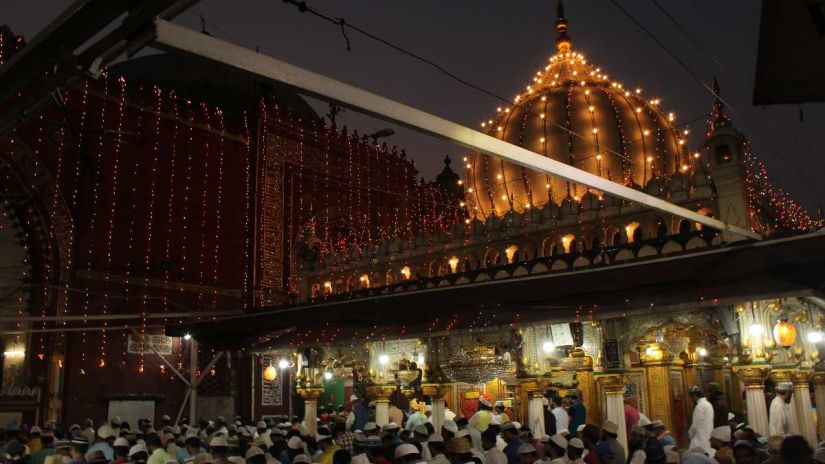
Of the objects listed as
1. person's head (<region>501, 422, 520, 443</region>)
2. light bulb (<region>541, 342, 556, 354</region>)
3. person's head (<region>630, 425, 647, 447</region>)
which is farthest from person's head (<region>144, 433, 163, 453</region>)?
person's head (<region>630, 425, 647, 447</region>)

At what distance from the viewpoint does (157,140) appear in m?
19.1

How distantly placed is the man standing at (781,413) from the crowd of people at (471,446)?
72cm

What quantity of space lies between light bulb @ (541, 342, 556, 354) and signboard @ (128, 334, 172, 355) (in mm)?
10340

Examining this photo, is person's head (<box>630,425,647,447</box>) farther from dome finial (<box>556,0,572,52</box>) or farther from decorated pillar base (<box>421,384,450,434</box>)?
dome finial (<box>556,0,572,52</box>)

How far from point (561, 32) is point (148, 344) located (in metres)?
13.3

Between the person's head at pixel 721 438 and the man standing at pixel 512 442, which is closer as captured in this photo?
the person's head at pixel 721 438

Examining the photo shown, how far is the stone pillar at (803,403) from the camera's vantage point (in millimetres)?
11406

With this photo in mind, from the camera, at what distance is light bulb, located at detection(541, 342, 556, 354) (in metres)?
12.0

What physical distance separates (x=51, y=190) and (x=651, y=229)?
1381cm

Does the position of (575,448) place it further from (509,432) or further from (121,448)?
(121,448)

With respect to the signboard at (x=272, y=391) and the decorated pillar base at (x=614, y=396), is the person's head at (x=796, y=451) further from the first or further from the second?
the signboard at (x=272, y=391)

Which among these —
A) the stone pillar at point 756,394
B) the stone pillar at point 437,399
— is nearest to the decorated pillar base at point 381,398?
the stone pillar at point 437,399

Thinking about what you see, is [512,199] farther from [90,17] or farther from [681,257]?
[90,17]

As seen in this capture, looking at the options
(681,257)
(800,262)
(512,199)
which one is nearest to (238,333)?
(512,199)
